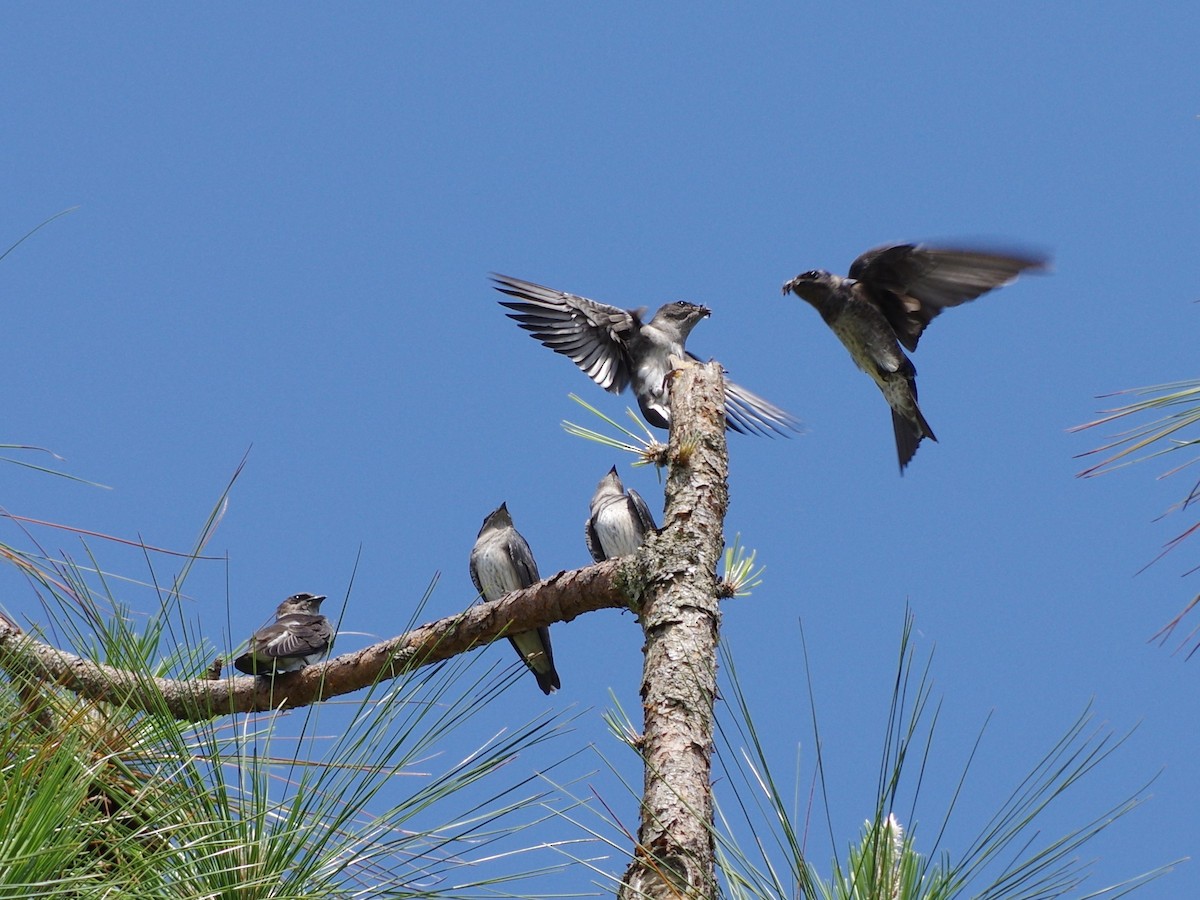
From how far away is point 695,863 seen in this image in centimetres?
335

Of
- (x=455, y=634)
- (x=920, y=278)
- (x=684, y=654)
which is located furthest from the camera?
(x=920, y=278)

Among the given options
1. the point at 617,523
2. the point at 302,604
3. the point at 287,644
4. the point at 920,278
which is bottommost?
the point at 287,644

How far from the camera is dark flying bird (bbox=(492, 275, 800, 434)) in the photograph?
8.53m

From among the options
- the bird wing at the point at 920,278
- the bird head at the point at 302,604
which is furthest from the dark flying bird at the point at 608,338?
the bird head at the point at 302,604

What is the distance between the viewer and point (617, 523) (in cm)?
812

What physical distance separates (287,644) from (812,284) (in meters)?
3.93

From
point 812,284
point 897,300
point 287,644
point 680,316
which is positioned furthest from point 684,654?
point 680,316

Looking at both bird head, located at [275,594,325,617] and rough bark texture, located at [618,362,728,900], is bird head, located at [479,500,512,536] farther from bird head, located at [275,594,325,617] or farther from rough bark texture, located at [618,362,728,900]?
rough bark texture, located at [618,362,728,900]

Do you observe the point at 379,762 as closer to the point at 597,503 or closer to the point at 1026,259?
the point at 1026,259

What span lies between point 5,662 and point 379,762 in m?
1.05

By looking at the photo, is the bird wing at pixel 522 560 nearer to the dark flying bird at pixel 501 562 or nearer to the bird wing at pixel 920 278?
the dark flying bird at pixel 501 562

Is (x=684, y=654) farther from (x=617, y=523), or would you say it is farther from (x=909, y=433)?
(x=909, y=433)

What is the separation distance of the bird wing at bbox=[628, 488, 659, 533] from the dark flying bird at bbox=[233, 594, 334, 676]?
2531mm

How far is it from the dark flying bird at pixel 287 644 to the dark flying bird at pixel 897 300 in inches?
141
